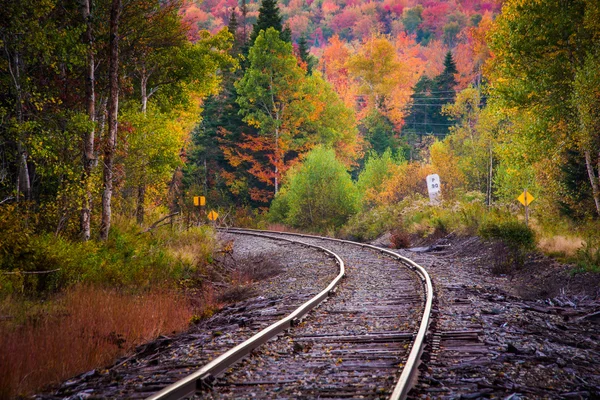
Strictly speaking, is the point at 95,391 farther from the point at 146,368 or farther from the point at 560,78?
the point at 560,78

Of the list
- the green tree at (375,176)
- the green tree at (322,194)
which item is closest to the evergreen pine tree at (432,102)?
the green tree at (375,176)

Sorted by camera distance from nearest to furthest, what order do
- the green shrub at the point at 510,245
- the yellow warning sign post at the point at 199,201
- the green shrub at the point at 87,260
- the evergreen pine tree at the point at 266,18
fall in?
the green shrub at the point at 87,260, the green shrub at the point at 510,245, the yellow warning sign post at the point at 199,201, the evergreen pine tree at the point at 266,18

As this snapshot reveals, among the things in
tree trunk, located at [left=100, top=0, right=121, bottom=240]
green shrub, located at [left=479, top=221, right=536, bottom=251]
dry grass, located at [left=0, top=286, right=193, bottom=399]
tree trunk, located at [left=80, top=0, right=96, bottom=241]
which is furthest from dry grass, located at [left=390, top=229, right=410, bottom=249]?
dry grass, located at [left=0, top=286, right=193, bottom=399]

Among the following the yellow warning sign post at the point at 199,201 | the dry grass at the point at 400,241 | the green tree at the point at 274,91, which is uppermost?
the green tree at the point at 274,91

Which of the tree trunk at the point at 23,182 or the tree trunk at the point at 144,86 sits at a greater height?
the tree trunk at the point at 144,86

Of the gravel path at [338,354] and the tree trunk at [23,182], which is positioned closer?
the gravel path at [338,354]

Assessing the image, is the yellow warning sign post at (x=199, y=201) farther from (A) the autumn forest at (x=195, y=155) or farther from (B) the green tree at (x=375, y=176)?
(B) the green tree at (x=375, y=176)

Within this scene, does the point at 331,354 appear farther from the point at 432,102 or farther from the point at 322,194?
the point at 432,102

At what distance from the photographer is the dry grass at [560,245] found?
14766 millimetres

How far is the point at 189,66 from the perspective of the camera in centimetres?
2070

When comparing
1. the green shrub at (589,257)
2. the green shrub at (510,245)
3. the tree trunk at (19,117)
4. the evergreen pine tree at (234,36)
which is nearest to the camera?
the tree trunk at (19,117)

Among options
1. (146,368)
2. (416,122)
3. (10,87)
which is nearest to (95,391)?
(146,368)

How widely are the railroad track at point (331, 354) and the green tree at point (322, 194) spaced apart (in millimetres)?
22283

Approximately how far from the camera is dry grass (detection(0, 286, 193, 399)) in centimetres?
563
